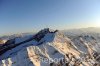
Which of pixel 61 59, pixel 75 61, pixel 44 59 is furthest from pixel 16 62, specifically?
pixel 75 61

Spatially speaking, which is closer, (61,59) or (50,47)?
(61,59)

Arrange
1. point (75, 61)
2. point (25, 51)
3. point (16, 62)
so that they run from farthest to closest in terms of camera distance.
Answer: point (75, 61)
point (25, 51)
point (16, 62)

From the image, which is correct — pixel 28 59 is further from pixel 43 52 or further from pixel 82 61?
pixel 82 61

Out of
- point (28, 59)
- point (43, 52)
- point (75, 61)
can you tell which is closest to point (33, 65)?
point (28, 59)

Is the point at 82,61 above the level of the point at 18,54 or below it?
below

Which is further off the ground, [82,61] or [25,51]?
[25,51]

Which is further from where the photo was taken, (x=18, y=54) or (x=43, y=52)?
(x=43, y=52)

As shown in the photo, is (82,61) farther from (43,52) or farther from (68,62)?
(43,52)

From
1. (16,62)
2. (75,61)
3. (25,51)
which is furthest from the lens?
(75,61)
